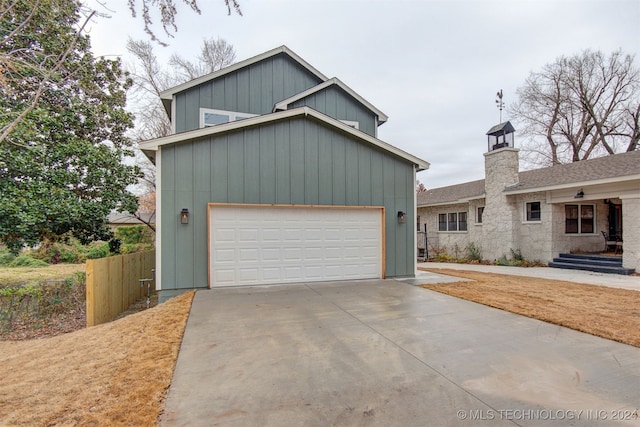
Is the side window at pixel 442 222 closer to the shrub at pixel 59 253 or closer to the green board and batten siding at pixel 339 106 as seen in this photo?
the green board and batten siding at pixel 339 106

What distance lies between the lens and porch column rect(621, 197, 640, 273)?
31.7 feet

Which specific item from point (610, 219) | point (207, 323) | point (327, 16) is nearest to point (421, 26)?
point (327, 16)

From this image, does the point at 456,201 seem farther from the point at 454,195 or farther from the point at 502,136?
the point at 502,136

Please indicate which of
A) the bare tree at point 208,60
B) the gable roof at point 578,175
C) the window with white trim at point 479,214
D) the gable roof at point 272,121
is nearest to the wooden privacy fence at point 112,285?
the gable roof at point 272,121

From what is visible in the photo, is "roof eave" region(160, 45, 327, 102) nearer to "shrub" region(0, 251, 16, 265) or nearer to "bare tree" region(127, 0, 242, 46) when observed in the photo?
"bare tree" region(127, 0, 242, 46)

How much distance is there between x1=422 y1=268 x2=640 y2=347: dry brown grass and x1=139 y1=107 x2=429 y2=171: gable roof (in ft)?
12.1

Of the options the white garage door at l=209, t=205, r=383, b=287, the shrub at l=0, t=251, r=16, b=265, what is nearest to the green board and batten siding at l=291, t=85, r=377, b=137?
the white garage door at l=209, t=205, r=383, b=287

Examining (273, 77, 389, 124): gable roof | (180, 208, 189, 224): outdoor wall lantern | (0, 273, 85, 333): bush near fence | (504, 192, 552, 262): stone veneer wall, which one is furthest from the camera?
(504, 192, 552, 262): stone veneer wall

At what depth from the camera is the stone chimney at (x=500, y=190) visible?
43.9ft

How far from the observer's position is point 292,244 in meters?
7.91

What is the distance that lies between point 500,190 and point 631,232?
15.0ft

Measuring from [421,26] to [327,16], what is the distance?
4007 mm

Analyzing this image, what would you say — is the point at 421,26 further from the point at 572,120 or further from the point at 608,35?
the point at 572,120

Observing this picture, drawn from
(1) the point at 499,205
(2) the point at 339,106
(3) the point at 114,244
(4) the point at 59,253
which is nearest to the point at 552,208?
(1) the point at 499,205
